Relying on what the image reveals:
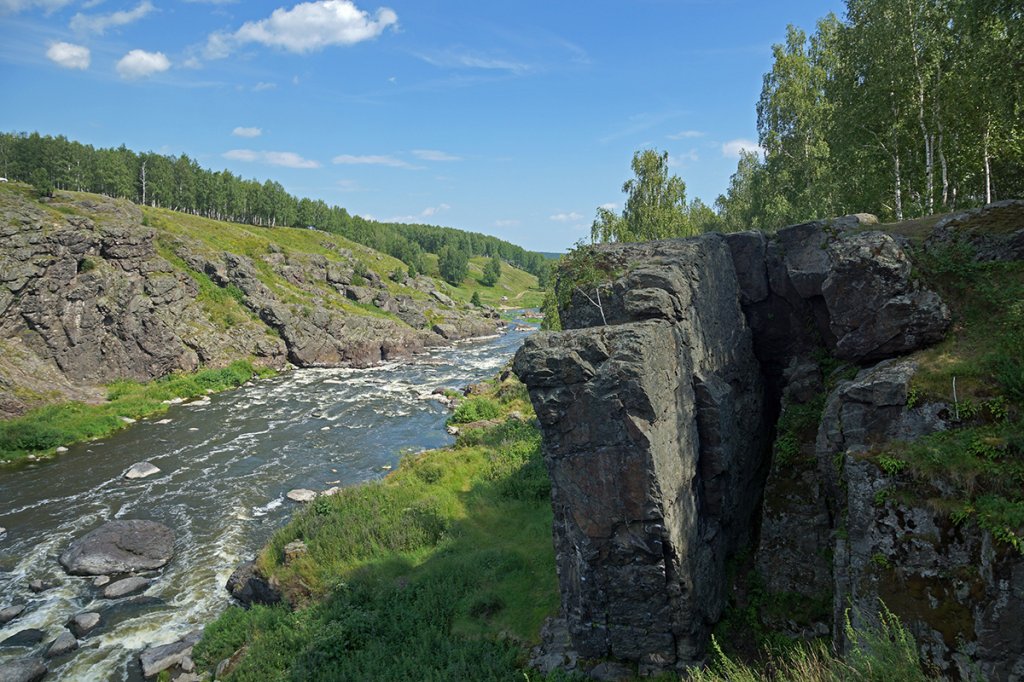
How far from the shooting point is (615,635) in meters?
14.1

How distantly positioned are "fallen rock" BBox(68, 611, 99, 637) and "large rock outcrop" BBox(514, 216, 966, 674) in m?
17.6

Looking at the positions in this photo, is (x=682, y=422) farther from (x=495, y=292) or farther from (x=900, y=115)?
(x=495, y=292)

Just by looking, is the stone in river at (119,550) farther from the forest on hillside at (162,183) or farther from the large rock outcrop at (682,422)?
the forest on hillside at (162,183)

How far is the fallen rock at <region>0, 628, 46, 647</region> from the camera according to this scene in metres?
19.9

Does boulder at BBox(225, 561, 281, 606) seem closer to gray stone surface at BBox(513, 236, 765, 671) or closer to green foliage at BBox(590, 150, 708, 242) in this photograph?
gray stone surface at BBox(513, 236, 765, 671)

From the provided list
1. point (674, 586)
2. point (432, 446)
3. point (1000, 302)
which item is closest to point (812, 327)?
point (1000, 302)

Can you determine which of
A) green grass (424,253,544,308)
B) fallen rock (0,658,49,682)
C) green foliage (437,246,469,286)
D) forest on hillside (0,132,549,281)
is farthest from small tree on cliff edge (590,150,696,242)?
green foliage (437,246,469,286)

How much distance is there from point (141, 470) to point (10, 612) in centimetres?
1392

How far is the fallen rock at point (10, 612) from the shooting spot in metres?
21.0

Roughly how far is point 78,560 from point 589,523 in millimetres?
23084

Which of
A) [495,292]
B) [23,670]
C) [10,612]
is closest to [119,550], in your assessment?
[10,612]

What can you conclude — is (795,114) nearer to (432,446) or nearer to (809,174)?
(809,174)

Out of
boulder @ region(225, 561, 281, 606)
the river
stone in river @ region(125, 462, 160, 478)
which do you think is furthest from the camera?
stone in river @ region(125, 462, 160, 478)

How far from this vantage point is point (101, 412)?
44844 mm
